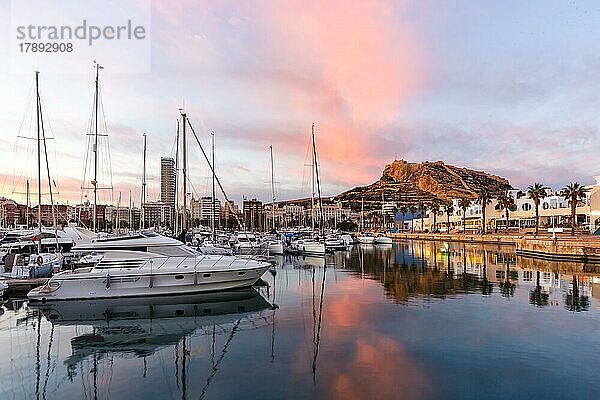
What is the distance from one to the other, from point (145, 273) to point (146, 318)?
3675 millimetres

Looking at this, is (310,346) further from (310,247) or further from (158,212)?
(158,212)

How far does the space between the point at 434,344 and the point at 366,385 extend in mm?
4562

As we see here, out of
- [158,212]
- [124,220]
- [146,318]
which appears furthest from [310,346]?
[158,212]

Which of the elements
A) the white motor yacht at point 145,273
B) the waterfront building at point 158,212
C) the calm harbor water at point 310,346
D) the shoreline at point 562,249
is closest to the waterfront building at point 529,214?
the shoreline at point 562,249

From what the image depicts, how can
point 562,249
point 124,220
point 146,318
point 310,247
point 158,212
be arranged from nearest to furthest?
point 146,318 → point 562,249 → point 310,247 → point 124,220 → point 158,212

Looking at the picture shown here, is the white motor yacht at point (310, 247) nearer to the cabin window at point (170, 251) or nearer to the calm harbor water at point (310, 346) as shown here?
the calm harbor water at point (310, 346)

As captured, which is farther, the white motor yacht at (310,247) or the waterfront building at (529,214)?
the waterfront building at (529,214)

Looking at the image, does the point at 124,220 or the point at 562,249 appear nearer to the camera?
the point at 562,249

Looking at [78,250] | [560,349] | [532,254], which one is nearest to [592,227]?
[532,254]

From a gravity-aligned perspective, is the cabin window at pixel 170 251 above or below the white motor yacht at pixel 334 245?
above

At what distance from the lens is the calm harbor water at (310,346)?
1104 centimetres

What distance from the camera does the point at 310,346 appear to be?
47.8ft

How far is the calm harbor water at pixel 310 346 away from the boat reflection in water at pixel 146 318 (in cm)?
8

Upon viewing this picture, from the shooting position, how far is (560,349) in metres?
14.0
